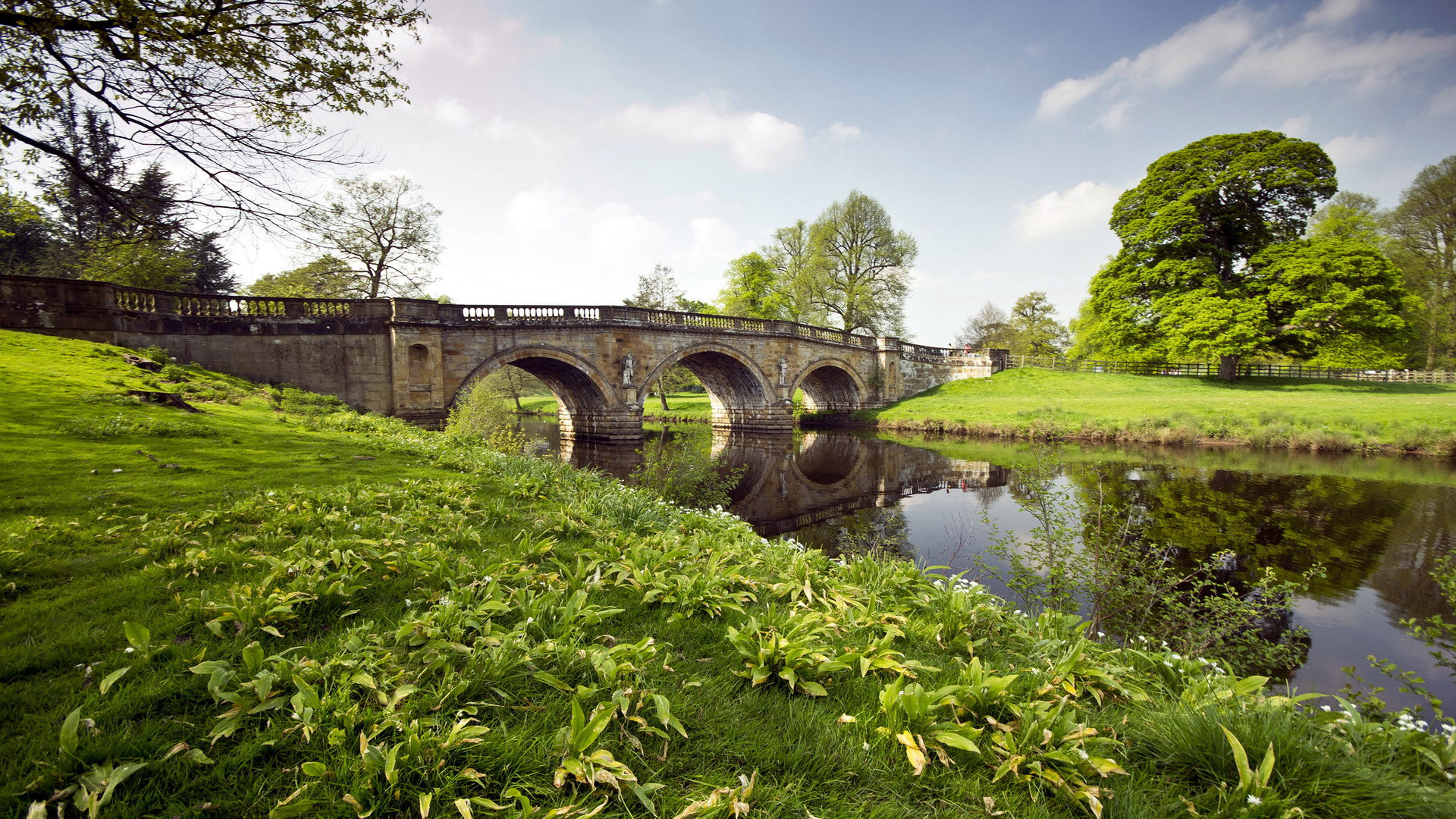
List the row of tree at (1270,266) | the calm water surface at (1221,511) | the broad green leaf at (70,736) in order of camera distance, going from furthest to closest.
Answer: the row of tree at (1270,266), the calm water surface at (1221,511), the broad green leaf at (70,736)

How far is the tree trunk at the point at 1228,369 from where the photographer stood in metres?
29.5

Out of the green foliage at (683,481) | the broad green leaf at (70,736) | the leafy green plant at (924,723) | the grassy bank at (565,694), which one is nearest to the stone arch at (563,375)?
the green foliage at (683,481)

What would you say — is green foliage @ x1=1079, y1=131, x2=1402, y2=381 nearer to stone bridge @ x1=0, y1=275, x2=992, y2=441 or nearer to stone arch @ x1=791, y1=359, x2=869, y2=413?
stone bridge @ x1=0, y1=275, x2=992, y2=441

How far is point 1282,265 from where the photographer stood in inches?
1049

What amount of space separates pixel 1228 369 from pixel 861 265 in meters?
21.3

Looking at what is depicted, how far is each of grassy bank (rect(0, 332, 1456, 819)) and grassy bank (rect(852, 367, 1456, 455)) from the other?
20.4 meters

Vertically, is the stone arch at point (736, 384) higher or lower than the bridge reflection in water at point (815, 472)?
higher

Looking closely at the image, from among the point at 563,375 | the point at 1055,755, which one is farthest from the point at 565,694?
the point at 563,375

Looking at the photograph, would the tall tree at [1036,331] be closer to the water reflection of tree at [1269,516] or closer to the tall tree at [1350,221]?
the tall tree at [1350,221]

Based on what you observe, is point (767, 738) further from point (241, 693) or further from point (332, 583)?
point (332, 583)

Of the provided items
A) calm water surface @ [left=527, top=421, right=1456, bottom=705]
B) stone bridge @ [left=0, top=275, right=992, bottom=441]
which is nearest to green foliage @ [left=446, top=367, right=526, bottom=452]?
stone bridge @ [left=0, top=275, right=992, bottom=441]

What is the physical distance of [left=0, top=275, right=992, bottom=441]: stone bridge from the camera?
13.6 metres

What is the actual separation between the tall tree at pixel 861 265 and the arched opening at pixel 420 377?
2698 cm

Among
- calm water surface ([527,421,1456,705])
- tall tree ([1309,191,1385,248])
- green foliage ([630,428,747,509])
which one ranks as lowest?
calm water surface ([527,421,1456,705])
